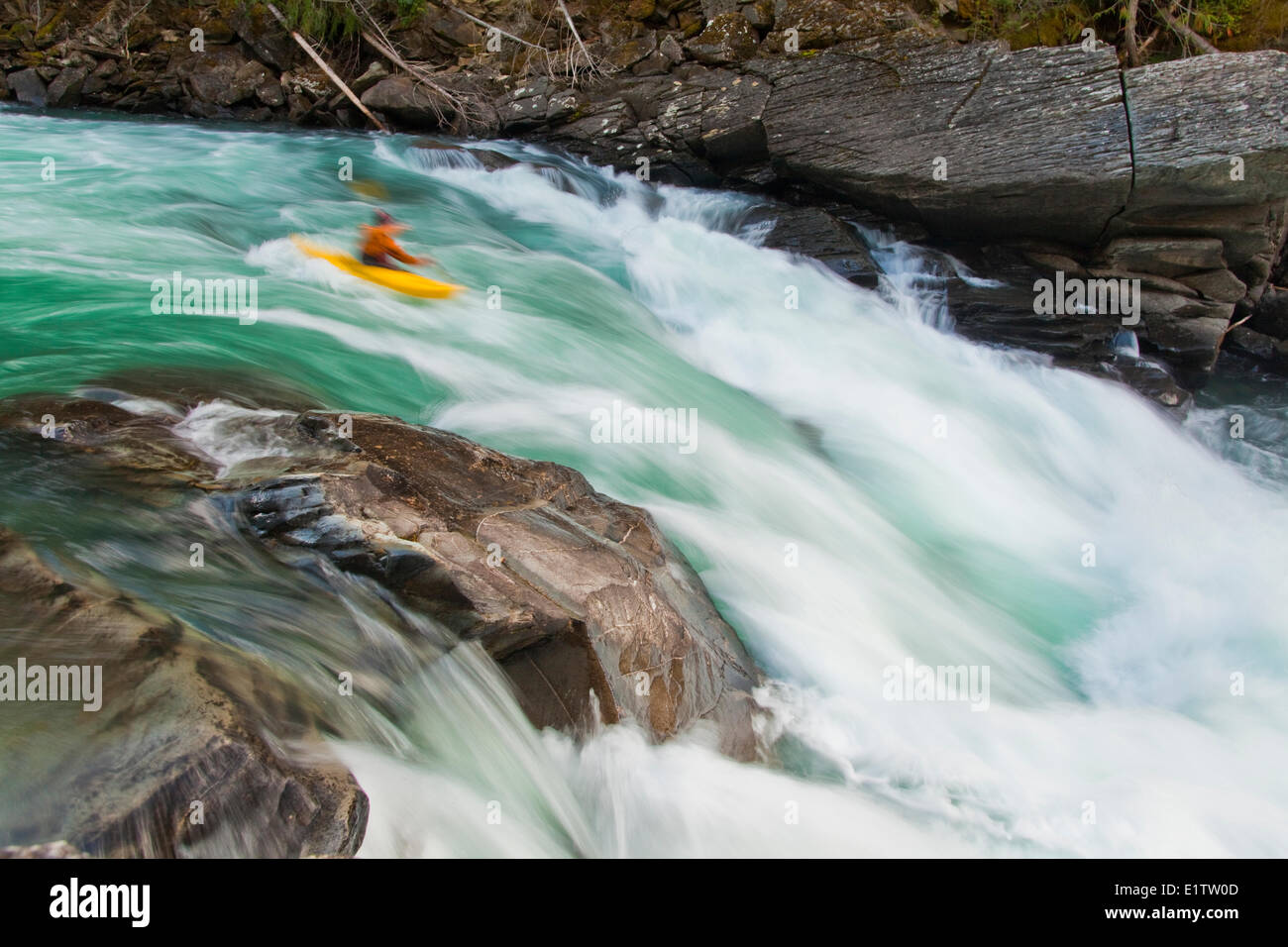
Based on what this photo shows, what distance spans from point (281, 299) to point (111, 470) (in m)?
3.15

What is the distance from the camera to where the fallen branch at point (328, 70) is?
39.9 ft

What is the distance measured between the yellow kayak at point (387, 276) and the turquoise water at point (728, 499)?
18 cm

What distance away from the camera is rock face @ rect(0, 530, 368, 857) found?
2.26 meters

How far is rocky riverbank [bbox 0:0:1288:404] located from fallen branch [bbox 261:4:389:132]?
13 cm

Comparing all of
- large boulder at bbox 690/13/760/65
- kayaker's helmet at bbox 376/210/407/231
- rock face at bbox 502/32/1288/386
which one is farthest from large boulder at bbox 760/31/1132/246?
kayaker's helmet at bbox 376/210/407/231

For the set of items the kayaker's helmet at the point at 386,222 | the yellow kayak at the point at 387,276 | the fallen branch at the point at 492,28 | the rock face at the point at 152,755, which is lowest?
the rock face at the point at 152,755

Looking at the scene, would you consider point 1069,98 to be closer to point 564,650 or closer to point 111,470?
point 564,650

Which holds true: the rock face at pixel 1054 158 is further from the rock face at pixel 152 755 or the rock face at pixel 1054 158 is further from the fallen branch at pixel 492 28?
the rock face at pixel 152 755

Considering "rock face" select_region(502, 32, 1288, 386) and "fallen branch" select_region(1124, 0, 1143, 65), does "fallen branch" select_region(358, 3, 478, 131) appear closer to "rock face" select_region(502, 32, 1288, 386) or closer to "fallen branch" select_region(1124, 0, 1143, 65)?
"rock face" select_region(502, 32, 1288, 386)

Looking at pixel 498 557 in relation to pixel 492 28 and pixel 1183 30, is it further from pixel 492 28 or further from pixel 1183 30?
pixel 492 28

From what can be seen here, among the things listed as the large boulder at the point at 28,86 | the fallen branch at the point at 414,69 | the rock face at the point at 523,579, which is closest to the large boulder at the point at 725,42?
the fallen branch at the point at 414,69

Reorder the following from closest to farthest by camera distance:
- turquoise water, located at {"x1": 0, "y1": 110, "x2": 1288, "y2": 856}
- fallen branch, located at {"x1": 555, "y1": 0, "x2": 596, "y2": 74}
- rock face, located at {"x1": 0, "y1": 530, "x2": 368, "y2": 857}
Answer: rock face, located at {"x1": 0, "y1": 530, "x2": 368, "y2": 857} < turquoise water, located at {"x1": 0, "y1": 110, "x2": 1288, "y2": 856} < fallen branch, located at {"x1": 555, "y1": 0, "x2": 596, "y2": 74}

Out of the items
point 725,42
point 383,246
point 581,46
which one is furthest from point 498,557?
point 581,46

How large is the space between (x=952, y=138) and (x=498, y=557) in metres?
7.01
